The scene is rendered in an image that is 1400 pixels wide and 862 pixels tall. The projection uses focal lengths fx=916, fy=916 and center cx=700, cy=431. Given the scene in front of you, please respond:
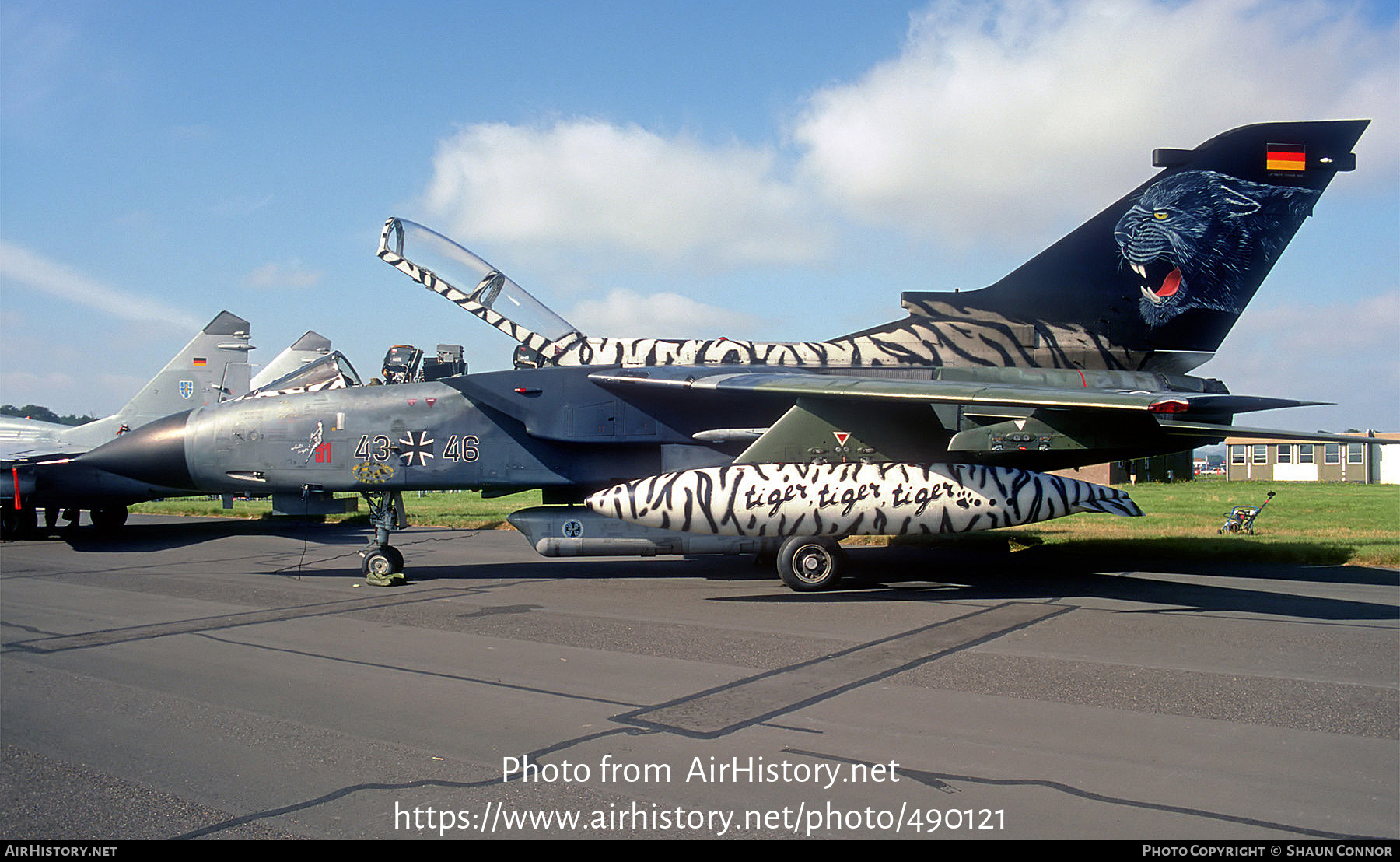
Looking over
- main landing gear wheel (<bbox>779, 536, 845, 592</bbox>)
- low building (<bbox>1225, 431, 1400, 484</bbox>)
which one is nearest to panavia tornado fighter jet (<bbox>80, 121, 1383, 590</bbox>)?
main landing gear wheel (<bbox>779, 536, 845, 592</bbox>)

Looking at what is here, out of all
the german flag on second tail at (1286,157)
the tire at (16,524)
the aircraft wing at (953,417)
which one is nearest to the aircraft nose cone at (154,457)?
the aircraft wing at (953,417)

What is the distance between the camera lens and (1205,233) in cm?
1113

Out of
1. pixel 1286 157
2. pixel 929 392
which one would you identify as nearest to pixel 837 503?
pixel 929 392

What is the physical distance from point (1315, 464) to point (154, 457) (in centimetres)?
7111

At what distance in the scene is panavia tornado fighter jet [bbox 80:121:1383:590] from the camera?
34.1ft

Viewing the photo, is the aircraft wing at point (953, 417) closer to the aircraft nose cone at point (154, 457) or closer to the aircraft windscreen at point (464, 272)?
the aircraft windscreen at point (464, 272)

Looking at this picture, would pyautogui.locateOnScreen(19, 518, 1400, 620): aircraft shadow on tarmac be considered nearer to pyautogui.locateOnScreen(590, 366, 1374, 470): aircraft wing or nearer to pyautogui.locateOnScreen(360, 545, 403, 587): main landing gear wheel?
pyautogui.locateOnScreen(360, 545, 403, 587): main landing gear wheel

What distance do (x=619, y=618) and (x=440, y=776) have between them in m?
4.24

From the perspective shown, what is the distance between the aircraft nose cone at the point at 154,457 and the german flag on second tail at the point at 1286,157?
1367 centimetres

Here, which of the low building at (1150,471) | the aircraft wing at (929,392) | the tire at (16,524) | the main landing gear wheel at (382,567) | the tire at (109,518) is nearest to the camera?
the aircraft wing at (929,392)

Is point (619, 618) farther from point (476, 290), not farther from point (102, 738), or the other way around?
point (476, 290)

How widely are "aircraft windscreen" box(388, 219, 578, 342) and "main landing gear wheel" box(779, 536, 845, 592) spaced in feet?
13.6

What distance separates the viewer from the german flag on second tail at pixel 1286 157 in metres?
11.0
